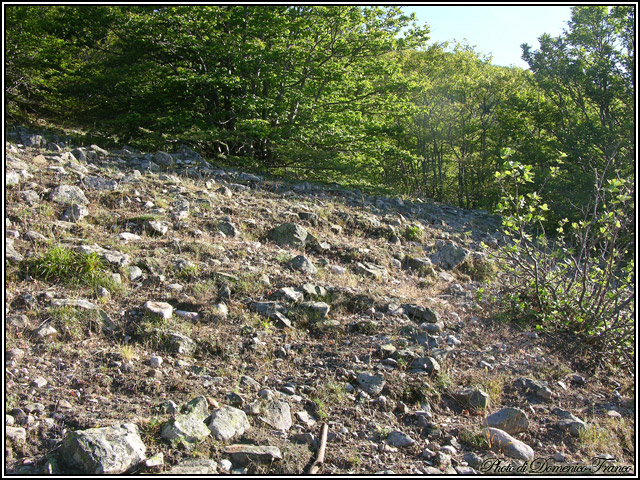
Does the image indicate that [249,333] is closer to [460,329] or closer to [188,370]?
[188,370]

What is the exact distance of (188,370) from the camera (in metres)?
3.93

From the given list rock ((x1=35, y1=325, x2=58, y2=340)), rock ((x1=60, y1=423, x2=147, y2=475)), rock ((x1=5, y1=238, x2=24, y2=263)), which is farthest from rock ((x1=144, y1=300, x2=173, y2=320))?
rock ((x1=60, y1=423, x2=147, y2=475))

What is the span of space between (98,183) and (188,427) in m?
5.01

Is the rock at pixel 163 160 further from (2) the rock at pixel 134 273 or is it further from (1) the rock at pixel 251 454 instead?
(1) the rock at pixel 251 454

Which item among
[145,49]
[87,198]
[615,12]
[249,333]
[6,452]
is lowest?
[6,452]

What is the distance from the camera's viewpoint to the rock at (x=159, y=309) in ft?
14.6

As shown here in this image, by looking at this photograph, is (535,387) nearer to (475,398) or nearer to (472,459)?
(475,398)

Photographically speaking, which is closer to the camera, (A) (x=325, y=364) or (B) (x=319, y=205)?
(A) (x=325, y=364)

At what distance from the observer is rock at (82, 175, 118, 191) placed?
22.6 ft

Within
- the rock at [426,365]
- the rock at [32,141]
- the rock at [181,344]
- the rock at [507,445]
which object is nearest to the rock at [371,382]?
the rock at [426,365]

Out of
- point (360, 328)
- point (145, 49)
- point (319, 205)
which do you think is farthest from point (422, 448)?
point (145, 49)

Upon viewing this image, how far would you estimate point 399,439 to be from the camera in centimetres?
357

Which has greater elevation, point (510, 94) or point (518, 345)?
point (510, 94)

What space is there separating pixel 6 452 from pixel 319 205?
6885mm
